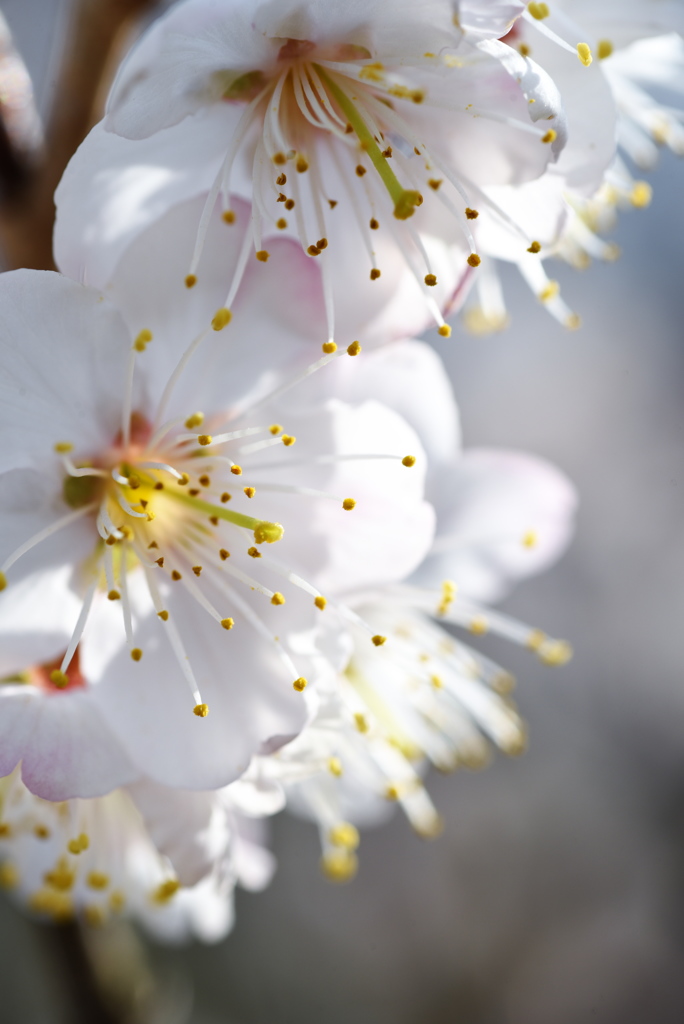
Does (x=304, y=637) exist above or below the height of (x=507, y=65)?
below

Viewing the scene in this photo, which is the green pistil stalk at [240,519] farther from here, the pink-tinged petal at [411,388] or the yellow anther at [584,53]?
the yellow anther at [584,53]

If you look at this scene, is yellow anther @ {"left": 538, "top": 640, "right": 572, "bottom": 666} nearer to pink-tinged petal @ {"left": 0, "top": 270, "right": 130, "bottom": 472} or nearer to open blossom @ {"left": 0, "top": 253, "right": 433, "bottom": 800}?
open blossom @ {"left": 0, "top": 253, "right": 433, "bottom": 800}

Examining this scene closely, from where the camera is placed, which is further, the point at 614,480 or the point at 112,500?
the point at 614,480

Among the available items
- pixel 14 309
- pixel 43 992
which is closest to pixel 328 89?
pixel 14 309

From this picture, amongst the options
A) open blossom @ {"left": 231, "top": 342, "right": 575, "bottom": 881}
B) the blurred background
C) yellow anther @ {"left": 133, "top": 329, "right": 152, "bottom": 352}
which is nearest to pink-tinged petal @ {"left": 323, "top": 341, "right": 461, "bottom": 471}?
open blossom @ {"left": 231, "top": 342, "right": 575, "bottom": 881}

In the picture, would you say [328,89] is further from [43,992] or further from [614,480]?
[614,480]

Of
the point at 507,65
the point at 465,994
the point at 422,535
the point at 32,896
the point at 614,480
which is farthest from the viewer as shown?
the point at 614,480

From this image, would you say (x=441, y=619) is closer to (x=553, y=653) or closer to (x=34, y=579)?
(x=553, y=653)

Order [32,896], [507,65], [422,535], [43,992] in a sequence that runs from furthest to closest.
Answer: [43,992] → [32,896] → [422,535] → [507,65]
